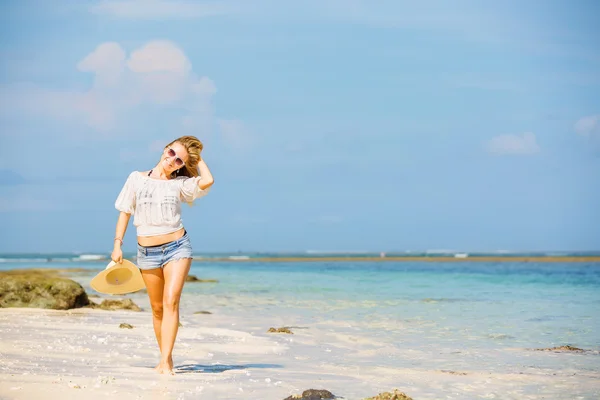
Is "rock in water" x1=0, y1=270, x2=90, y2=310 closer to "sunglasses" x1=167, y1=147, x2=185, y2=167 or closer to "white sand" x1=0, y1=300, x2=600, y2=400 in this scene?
"white sand" x1=0, y1=300, x2=600, y2=400

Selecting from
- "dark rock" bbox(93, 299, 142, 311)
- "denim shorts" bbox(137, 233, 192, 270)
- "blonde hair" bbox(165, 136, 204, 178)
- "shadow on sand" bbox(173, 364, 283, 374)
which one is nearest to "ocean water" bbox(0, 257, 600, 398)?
"shadow on sand" bbox(173, 364, 283, 374)

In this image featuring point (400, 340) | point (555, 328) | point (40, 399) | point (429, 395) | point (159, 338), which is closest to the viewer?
point (40, 399)

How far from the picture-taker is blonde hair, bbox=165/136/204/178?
786cm

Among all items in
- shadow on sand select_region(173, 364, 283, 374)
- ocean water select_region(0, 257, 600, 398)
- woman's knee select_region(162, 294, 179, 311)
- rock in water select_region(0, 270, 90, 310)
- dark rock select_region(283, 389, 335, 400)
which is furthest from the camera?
rock in water select_region(0, 270, 90, 310)

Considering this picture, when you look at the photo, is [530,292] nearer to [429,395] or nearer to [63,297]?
[63,297]

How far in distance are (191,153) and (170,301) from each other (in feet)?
4.93

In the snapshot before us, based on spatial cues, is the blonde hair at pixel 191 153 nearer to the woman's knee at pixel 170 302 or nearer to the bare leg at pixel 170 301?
the bare leg at pixel 170 301

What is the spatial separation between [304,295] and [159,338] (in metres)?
16.5

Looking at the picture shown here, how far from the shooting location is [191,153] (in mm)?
7875

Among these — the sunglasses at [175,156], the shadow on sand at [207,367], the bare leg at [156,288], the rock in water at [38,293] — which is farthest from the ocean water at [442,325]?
the sunglasses at [175,156]

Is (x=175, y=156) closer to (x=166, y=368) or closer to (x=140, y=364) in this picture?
→ (x=166, y=368)

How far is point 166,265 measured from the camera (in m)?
7.66

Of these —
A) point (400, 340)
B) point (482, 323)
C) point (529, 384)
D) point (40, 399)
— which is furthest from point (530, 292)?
point (40, 399)

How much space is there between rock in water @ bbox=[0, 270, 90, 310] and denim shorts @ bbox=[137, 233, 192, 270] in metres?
8.90
